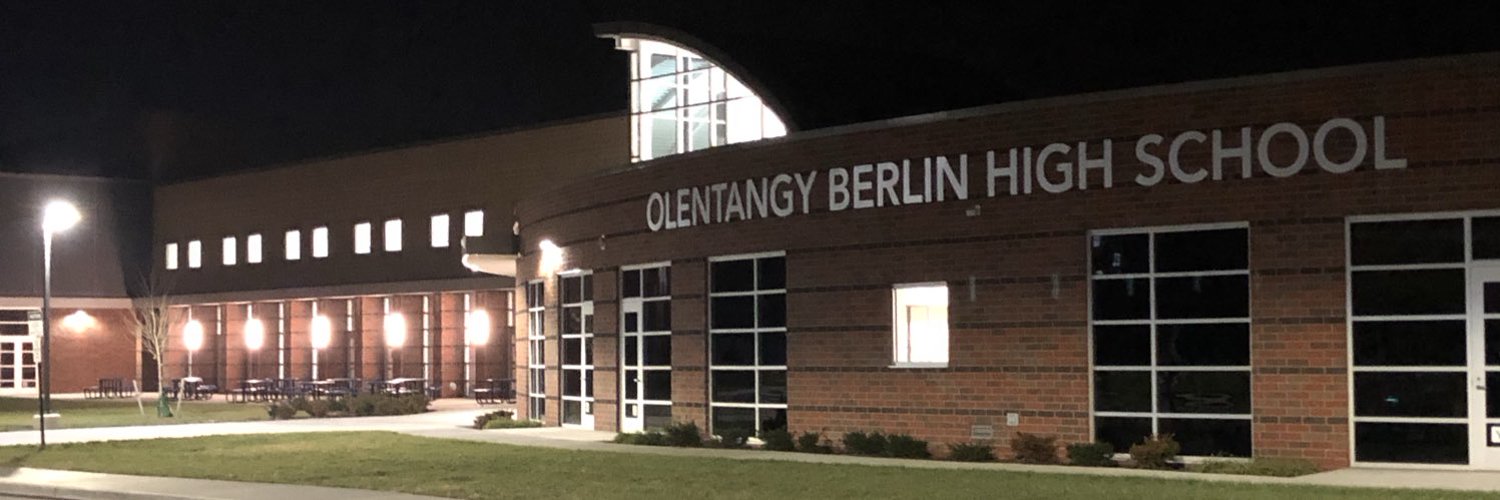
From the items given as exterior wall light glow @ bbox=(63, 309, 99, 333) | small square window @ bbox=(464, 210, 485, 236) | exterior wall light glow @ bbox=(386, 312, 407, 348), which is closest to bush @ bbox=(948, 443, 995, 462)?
small square window @ bbox=(464, 210, 485, 236)

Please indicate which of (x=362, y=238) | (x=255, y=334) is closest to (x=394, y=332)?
(x=362, y=238)

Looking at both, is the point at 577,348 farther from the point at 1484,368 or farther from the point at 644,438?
the point at 1484,368

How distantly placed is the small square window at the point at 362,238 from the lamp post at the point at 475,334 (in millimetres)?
4571

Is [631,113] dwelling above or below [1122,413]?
above

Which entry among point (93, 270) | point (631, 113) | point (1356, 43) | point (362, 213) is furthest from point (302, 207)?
point (1356, 43)

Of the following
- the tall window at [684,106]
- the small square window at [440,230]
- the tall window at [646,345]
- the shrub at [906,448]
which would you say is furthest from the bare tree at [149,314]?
the shrub at [906,448]

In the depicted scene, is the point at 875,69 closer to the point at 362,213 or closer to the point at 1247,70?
the point at 1247,70

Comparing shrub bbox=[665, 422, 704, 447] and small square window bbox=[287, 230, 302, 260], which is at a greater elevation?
small square window bbox=[287, 230, 302, 260]

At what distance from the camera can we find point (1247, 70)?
1081 inches

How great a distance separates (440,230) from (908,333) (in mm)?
29539

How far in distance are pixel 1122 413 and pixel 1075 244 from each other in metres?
2.15

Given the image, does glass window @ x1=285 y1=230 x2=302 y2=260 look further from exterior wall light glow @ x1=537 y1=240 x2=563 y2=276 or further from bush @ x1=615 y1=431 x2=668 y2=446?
bush @ x1=615 y1=431 x2=668 y2=446

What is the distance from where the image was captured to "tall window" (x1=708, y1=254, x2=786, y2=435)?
25703 mm

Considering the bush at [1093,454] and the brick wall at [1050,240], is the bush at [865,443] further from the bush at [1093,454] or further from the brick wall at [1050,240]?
the bush at [1093,454]
